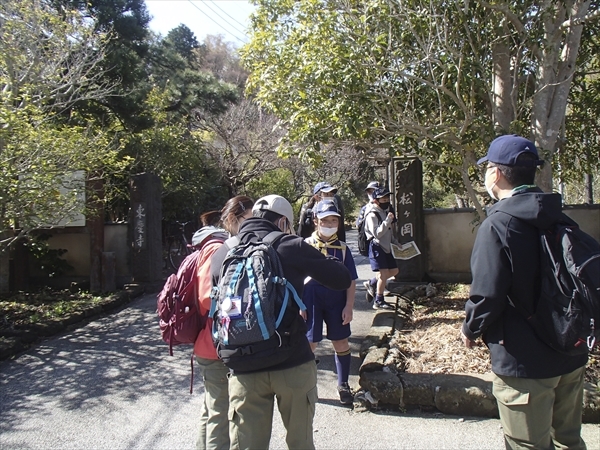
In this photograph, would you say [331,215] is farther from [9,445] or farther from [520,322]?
[9,445]

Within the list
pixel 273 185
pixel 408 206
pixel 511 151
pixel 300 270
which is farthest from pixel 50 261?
pixel 273 185

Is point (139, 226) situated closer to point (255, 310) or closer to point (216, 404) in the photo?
point (216, 404)

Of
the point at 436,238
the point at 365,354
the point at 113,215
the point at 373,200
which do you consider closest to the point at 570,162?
the point at 436,238

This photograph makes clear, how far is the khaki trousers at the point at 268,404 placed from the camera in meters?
2.50

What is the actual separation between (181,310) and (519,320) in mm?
1833

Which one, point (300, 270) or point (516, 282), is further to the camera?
point (300, 270)

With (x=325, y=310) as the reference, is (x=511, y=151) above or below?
above

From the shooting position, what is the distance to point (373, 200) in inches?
265

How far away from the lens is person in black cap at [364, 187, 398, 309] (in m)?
6.66

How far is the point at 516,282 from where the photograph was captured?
7.45 feet

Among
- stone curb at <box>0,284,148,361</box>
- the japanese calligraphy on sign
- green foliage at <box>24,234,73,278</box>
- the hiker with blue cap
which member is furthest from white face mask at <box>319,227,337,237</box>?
green foliage at <box>24,234,73,278</box>

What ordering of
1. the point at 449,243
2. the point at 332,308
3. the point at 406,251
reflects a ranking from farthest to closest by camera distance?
the point at 449,243, the point at 406,251, the point at 332,308

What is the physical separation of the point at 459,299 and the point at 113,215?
28.2 ft

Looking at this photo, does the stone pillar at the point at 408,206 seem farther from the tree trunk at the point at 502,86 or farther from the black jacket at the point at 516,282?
the black jacket at the point at 516,282
